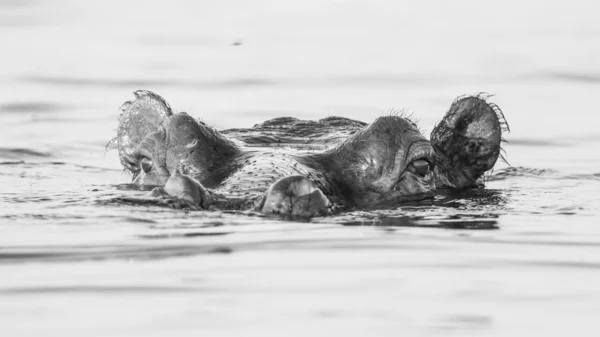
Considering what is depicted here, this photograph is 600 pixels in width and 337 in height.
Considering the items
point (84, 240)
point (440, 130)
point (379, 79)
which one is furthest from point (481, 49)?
point (84, 240)

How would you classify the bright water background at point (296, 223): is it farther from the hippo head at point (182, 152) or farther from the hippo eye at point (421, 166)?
the hippo head at point (182, 152)

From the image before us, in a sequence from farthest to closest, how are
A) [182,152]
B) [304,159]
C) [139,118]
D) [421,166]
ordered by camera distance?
[139,118], [421,166], [304,159], [182,152]

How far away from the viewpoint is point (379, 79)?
1908 centimetres

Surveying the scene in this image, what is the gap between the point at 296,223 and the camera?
8.59 m

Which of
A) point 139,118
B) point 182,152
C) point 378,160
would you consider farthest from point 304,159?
point 139,118

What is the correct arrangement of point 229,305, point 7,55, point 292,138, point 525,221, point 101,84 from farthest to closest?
point 7,55 < point 101,84 < point 292,138 < point 525,221 < point 229,305

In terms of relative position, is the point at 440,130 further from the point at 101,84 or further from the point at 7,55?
the point at 7,55

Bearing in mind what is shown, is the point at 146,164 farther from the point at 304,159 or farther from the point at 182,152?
the point at 304,159

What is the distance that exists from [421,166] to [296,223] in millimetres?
2181

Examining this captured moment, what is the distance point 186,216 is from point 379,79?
35.0 feet

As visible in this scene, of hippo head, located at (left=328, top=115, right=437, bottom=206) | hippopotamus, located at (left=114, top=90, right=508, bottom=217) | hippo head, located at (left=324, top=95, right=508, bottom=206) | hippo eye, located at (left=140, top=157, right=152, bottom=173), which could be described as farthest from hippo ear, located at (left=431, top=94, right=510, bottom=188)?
hippo eye, located at (left=140, top=157, right=152, bottom=173)

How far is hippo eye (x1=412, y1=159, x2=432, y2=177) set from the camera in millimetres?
10445

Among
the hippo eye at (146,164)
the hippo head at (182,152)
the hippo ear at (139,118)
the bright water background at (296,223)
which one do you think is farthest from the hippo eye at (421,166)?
the hippo ear at (139,118)

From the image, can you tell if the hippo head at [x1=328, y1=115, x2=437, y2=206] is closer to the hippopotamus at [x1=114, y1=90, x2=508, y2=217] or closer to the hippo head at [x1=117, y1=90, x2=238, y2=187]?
the hippopotamus at [x1=114, y1=90, x2=508, y2=217]
